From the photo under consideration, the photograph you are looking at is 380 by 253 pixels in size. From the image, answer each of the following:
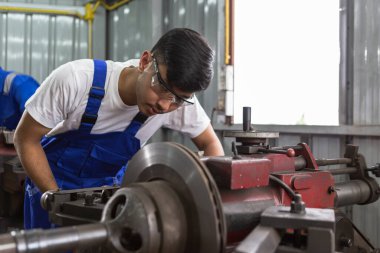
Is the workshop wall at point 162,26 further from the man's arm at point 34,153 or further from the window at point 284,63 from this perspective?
the man's arm at point 34,153

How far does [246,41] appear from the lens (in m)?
2.92

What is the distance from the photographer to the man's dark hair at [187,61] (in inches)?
45.8

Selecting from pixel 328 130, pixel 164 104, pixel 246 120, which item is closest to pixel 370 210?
pixel 328 130

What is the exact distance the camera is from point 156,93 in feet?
4.12

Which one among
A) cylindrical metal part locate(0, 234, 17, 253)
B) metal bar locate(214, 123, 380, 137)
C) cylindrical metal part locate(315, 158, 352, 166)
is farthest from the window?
cylindrical metal part locate(0, 234, 17, 253)

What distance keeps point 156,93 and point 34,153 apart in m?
0.46

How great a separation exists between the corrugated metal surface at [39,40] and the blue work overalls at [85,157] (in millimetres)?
2883

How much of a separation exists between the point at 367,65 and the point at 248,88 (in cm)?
95

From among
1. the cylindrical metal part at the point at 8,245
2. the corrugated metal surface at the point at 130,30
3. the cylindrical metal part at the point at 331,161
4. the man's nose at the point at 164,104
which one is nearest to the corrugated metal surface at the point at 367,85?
the cylindrical metal part at the point at 331,161

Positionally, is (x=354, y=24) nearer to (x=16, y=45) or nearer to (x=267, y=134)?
(x=267, y=134)

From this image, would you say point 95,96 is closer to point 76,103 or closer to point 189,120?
point 76,103

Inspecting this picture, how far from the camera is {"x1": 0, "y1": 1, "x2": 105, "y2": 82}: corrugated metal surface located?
165 inches

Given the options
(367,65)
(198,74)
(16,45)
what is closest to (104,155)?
(198,74)

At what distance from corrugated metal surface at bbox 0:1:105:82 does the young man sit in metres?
2.85
